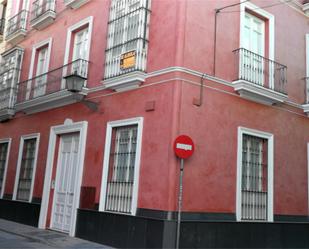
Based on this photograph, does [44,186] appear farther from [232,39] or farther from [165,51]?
[232,39]

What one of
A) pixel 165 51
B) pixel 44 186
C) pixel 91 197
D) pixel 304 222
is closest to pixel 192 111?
pixel 165 51

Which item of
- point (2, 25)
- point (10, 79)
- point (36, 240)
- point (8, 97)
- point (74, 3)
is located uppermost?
point (2, 25)

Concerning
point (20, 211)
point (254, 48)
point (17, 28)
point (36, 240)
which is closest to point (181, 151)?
point (254, 48)

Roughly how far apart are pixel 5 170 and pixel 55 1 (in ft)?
20.4

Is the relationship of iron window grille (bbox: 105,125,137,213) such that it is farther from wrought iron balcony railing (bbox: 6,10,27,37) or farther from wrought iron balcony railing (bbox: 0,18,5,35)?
wrought iron balcony railing (bbox: 0,18,5,35)

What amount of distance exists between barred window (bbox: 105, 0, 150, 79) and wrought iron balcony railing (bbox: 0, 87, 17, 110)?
5.72 m

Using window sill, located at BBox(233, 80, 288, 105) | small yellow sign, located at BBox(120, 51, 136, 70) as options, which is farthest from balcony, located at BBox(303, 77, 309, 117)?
small yellow sign, located at BBox(120, 51, 136, 70)

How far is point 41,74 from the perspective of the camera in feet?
44.9

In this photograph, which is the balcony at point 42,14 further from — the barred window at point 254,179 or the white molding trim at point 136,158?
the barred window at point 254,179

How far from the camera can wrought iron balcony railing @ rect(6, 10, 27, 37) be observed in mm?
15734

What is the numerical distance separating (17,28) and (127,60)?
776 cm

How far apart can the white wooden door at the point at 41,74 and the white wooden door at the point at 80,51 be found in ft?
4.60

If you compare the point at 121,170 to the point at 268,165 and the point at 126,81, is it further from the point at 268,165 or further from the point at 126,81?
the point at 268,165

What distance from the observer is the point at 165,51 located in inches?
371
